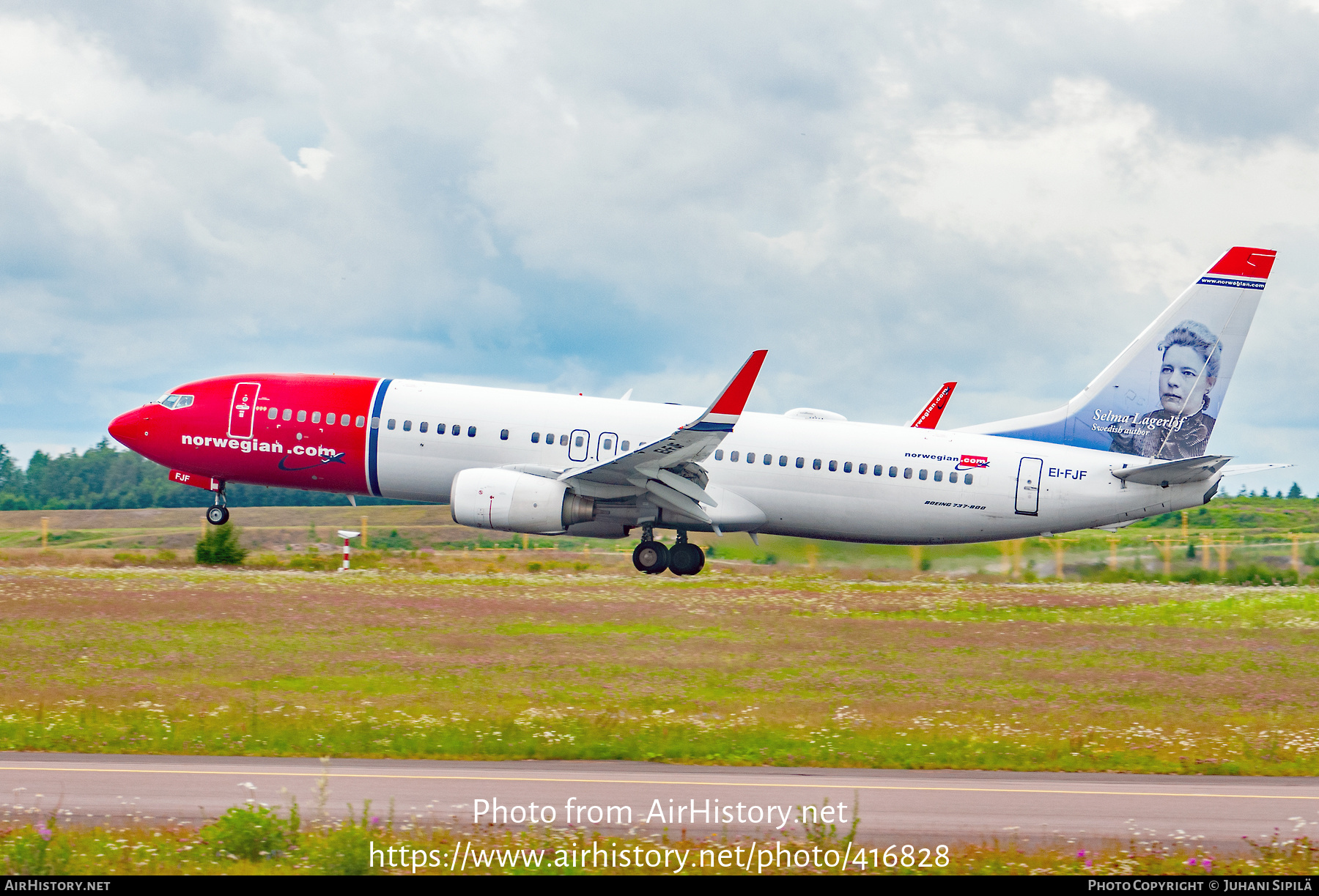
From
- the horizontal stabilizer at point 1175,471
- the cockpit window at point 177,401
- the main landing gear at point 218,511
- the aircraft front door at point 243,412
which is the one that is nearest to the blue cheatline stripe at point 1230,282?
the horizontal stabilizer at point 1175,471

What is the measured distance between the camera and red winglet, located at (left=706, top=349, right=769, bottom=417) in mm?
26906

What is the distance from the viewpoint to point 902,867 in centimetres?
1056

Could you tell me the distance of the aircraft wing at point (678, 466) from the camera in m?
27.3

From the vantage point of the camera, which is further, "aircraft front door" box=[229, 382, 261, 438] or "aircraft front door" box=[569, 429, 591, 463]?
"aircraft front door" box=[229, 382, 261, 438]

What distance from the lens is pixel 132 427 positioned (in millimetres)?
32969

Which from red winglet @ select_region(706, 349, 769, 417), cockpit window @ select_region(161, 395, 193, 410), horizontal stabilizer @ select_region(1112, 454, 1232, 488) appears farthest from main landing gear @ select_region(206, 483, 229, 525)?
horizontal stabilizer @ select_region(1112, 454, 1232, 488)

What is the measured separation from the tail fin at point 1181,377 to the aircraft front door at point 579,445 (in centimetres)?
1159

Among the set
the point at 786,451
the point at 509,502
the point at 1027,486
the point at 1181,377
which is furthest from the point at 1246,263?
the point at 509,502

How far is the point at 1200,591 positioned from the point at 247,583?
27176 millimetres

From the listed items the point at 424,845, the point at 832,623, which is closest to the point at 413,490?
the point at 832,623

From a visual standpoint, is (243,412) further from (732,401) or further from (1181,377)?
(1181,377)

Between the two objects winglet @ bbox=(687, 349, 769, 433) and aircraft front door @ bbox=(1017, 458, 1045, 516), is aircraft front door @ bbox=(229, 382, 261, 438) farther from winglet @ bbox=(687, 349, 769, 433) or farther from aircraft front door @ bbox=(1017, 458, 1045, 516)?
aircraft front door @ bbox=(1017, 458, 1045, 516)

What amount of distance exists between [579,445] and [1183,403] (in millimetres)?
15177

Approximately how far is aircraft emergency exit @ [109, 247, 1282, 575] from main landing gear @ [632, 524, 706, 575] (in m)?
0.04
